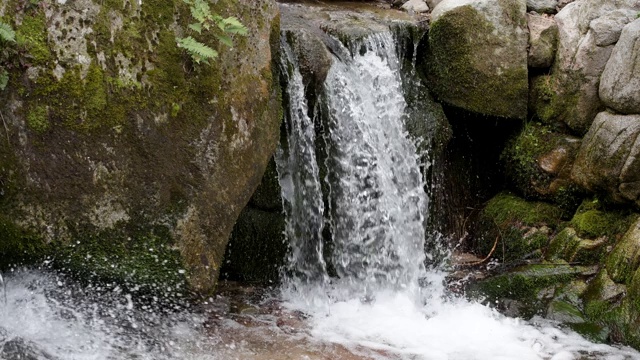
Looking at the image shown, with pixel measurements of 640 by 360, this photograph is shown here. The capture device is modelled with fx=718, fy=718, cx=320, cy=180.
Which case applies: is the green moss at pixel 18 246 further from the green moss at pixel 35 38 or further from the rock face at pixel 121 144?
the green moss at pixel 35 38

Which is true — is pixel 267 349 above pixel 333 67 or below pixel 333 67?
below

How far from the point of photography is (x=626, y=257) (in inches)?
252

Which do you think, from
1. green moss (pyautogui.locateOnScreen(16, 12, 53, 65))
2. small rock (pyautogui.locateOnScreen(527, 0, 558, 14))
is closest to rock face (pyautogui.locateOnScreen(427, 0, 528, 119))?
small rock (pyautogui.locateOnScreen(527, 0, 558, 14))

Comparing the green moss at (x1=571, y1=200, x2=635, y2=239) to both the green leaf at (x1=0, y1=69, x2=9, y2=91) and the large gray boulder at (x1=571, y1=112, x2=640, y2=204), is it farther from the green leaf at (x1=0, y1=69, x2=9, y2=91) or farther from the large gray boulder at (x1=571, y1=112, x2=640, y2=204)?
the green leaf at (x1=0, y1=69, x2=9, y2=91)

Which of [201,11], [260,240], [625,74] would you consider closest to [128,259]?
[201,11]

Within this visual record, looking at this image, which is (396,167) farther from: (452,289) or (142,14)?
(142,14)

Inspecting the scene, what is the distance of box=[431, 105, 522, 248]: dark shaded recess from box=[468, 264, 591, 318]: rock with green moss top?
1114 mm

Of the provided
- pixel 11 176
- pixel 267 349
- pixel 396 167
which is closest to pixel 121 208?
pixel 11 176

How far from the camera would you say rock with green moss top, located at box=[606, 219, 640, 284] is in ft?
20.7

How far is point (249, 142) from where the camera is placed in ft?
18.4

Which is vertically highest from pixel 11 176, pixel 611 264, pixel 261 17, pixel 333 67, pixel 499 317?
pixel 261 17

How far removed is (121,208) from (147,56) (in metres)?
1.10

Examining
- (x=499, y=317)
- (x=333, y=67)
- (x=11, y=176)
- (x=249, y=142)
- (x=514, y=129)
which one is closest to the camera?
(x=11, y=176)

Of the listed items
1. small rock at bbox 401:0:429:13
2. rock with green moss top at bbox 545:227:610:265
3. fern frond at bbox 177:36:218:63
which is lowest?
rock with green moss top at bbox 545:227:610:265
